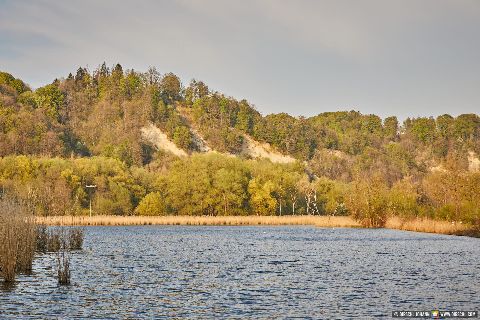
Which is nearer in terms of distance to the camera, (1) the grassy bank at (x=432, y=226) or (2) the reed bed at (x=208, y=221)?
(1) the grassy bank at (x=432, y=226)

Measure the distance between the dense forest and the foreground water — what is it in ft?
20.2

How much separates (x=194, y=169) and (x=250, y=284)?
8834 centimetres

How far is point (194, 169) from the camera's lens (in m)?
116

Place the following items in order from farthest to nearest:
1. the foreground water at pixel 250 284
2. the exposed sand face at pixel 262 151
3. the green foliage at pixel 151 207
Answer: the exposed sand face at pixel 262 151 → the green foliage at pixel 151 207 → the foreground water at pixel 250 284

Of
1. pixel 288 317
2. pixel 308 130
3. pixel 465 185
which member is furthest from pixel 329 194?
Answer: pixel 288 317

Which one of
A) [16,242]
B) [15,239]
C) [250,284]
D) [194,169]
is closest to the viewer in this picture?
[15,239]

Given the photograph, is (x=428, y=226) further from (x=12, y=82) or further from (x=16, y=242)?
(x=12, y=82)

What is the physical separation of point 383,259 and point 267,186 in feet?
254

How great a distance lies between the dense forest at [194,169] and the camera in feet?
261

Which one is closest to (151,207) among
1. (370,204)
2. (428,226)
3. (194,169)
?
(194,169)

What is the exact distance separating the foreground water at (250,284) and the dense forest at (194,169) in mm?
6146

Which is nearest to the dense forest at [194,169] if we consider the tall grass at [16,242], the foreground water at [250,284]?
the tall grass at [16,242]

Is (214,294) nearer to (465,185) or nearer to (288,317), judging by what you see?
(288,317)

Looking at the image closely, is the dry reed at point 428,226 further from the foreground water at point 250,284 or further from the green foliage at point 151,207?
the green foliage at point 151,207
